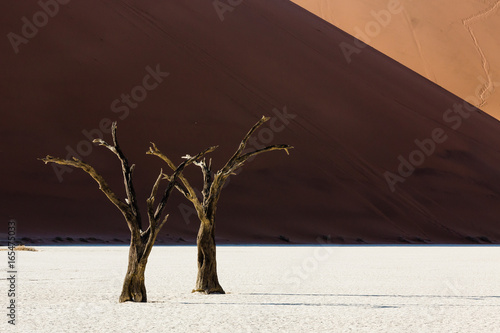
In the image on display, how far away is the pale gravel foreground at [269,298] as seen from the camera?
309 inches

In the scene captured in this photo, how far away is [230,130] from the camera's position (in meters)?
35.2

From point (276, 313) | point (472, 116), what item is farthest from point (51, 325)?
point (472, 116)

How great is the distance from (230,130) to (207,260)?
80.0ft

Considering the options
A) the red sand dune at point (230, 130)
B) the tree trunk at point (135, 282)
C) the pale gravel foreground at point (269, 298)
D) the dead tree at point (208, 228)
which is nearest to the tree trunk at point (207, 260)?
the dead tree at point (208, 228)

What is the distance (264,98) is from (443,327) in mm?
30150

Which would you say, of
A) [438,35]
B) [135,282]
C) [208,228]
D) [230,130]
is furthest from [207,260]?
[438,35]

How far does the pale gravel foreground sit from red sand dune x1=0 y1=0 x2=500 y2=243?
44.7ft

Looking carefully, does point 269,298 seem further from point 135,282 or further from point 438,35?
point 438,35

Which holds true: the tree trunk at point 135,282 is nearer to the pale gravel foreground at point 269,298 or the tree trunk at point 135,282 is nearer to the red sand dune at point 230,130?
the pale gravel foreground at point 269,298

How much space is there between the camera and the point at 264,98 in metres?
37.5

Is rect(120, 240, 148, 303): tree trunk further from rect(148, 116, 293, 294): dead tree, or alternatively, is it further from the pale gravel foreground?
rect(148, 116, 293, 294): dead tree

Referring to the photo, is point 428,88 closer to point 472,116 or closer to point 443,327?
point 472,116

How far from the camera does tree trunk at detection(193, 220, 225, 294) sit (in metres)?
10.9

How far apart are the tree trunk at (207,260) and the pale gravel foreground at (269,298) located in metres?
0.30
